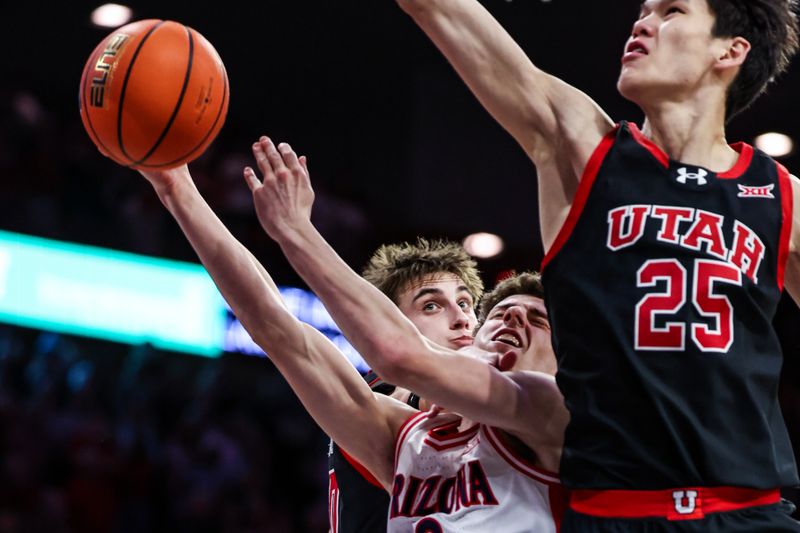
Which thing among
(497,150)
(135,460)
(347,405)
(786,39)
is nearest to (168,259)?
(135,460)

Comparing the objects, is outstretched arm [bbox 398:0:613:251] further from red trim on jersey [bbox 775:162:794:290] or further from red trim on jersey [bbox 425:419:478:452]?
red trim on jersey [bbox 425:419:478:452]

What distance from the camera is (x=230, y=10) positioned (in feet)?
33.8

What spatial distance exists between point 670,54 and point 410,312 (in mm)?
1570

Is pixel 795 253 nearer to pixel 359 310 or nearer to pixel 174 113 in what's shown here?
pixel 359 310

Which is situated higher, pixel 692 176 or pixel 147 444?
pixel 147 444

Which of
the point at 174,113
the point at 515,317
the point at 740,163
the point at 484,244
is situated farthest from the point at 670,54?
the point at 484,244

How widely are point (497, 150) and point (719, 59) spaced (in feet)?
30.5

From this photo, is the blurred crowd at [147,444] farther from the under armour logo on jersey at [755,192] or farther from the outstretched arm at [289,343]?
the under armour logo on jersey at [755,192]

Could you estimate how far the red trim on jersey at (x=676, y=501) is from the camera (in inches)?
94.4

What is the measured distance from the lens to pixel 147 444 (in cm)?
866

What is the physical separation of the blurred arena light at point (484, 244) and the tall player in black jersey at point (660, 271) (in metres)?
8.76

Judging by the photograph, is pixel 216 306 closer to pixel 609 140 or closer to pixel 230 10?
pixel 230 10

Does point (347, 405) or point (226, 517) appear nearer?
point (347, 405)

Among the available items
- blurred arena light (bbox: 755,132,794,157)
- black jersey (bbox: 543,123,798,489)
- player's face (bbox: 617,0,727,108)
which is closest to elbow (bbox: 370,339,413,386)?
black jersey (bbox: 543,123,798,489)
